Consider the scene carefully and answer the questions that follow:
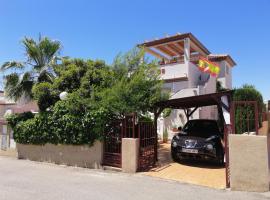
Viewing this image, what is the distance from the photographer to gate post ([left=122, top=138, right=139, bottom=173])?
31.5 feet

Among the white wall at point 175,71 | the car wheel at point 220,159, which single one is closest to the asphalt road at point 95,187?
the car wheel at point 220,159

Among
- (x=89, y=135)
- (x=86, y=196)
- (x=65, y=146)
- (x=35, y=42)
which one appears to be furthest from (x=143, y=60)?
(x=86, y=196)

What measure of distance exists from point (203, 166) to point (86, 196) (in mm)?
5240

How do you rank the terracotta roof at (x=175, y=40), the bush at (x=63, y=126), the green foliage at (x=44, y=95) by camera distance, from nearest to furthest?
the bush at (x=63, y=126)
the green foliage at (x=44, y=95)
the terracotta roof at (x=175, y=40)

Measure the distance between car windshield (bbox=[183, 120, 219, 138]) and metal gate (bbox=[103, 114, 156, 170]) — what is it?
5.44 feet

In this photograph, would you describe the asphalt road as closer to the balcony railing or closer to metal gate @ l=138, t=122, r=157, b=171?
metal gate @ l=138, t=122, r=157, b=171

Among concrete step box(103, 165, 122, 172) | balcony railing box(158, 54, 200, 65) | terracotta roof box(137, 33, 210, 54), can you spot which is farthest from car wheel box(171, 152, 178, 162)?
terracotta roof box(137, 33, 210, 54)

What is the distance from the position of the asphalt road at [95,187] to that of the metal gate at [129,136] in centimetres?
68

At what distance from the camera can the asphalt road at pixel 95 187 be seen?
6.86 meters

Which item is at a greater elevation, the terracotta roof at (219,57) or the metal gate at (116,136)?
the terracotta roof at (219,57)

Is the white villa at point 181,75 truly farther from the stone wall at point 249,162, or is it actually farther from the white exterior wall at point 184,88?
the stone wall at point 249,162

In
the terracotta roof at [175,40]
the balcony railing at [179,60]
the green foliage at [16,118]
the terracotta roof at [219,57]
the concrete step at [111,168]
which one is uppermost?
the terracotta roof at [175,40]

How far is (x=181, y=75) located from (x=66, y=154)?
36.7 ft

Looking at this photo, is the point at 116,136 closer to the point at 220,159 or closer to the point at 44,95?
the point at 220,159
